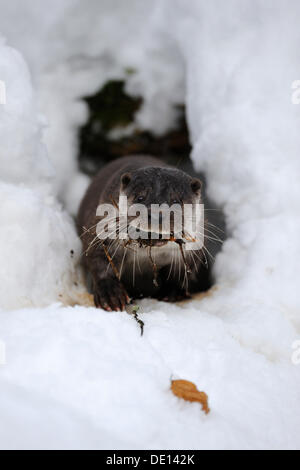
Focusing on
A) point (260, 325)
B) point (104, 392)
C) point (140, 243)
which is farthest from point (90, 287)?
point (104, 392)

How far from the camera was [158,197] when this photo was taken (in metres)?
2.12

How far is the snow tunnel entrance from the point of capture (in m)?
4.20

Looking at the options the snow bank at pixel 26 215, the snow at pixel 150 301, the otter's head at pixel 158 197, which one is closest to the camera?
the snow at pixel 150 301

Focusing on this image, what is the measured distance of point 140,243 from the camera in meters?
2.19

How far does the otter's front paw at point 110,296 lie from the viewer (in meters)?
2.59

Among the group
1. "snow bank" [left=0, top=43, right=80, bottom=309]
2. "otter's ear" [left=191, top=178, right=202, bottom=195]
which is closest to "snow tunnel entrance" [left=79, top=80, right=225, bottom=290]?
"snow bank" [left=0, top=43, right=80, bottom=309]

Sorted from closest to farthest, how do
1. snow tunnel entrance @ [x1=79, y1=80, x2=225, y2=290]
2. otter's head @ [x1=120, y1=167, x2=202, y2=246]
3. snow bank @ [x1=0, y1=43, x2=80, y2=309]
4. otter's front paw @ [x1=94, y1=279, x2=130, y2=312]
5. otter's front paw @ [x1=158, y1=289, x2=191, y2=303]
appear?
otter's head @ [x1=120, y1=167, x2=202, y2=246]
snow bank @ [x1=0, y1=43, x2=80, y2=309]
otter's front paw @ [x1=94, y1=279, x2=130, y2=312]
otter's front paw @ [x1=158, y1=289, x2=191, y2=303]
snow tunnel entrance @ [x1=79, y1=80, x2=225, y2=290]

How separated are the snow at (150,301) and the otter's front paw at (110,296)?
0.15 metres

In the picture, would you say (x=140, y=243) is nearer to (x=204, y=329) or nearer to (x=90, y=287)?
(x=204, y=329)

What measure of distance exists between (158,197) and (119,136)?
243cm

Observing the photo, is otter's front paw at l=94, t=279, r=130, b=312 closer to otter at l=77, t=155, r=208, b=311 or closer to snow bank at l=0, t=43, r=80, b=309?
otter at l=77, t=155, r=208, b=311

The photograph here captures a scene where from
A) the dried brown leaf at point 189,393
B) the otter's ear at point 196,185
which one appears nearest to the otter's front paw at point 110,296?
the otter's ear at point 196,185

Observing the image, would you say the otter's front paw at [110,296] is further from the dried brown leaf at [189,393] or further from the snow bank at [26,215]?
the dried brown leaf at [189,393]

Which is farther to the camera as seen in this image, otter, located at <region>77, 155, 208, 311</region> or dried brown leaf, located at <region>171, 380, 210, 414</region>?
otter, located at <region>77, 155, 208, 311</region>
